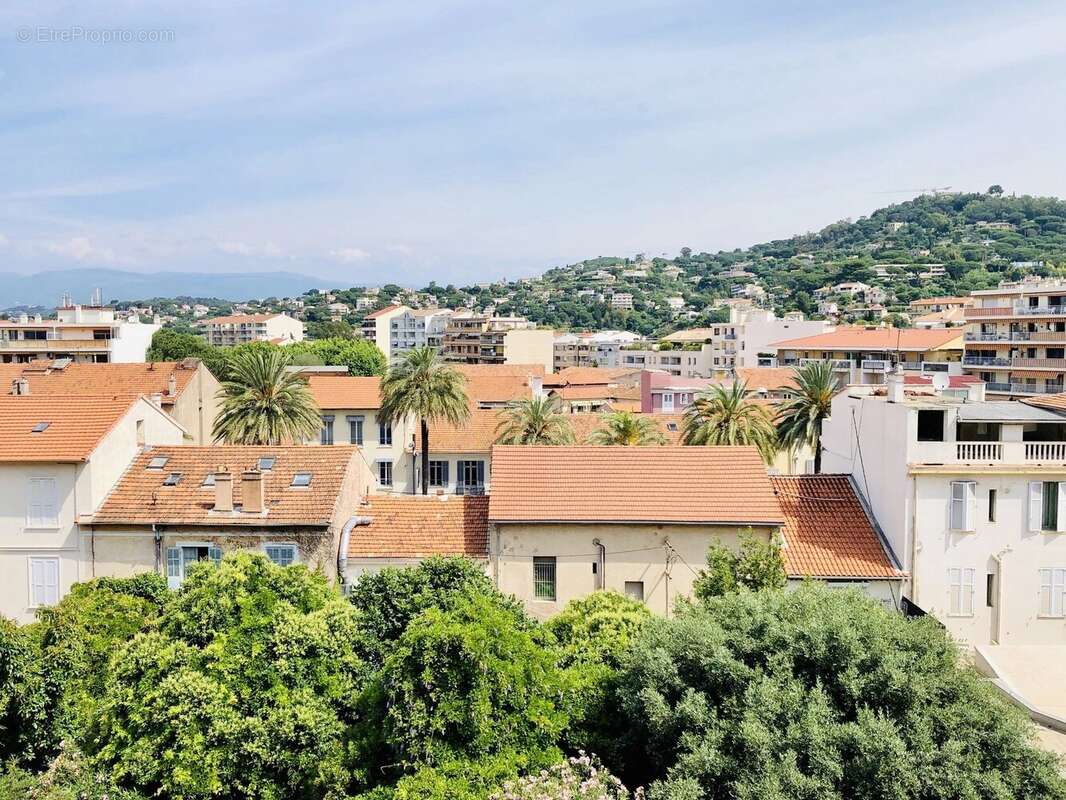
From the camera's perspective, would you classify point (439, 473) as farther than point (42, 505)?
Yes

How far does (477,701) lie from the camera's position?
1605 cm

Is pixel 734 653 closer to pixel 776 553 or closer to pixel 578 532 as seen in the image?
pixel 776 553

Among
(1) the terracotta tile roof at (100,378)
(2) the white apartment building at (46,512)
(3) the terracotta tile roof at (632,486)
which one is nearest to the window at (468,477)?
(1) the terracotta tile roof at (100,378)

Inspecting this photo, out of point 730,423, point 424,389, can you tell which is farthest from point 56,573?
point 730,423

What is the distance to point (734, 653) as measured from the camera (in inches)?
711

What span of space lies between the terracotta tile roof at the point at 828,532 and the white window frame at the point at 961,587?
192 centimetres

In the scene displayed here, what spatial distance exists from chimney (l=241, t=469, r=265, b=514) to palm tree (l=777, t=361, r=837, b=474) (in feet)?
79.5

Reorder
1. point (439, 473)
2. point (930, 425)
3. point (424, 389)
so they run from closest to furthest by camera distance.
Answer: point (930, 425) < point (424, 389) < point (439, 473)

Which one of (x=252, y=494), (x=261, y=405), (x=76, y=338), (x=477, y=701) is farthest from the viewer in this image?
(x=76, y=338)

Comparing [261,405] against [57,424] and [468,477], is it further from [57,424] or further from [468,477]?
[468,477]

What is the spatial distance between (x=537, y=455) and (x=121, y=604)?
1360 centimetres

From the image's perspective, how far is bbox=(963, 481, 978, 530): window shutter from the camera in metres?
28.2

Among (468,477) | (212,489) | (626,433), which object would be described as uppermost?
(626,433)

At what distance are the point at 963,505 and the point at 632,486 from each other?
10.7 m
